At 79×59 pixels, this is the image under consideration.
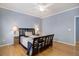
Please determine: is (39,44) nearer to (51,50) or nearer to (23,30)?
(51,50)

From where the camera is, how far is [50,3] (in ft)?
6.32

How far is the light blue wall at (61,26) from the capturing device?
2.11 m

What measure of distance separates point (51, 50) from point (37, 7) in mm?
1084

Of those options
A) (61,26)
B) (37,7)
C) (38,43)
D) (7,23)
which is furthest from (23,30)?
(61,26)

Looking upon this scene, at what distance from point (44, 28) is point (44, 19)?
233mm

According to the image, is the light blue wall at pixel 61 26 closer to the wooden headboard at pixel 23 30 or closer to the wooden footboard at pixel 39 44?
the wooden footboard at pixel 39 44

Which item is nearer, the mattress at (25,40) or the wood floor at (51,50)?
the wood floor at (51,50)

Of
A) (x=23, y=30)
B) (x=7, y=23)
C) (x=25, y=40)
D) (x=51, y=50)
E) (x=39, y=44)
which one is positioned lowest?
(x=51, y=50)

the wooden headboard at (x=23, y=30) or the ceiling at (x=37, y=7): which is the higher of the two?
the ceiling at (x=37, y=7)

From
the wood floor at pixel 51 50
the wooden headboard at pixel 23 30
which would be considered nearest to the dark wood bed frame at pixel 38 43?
the wooden headboard at pixel 23 30

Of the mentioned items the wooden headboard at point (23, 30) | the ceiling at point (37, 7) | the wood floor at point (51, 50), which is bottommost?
the wood floor at point (51, 50)

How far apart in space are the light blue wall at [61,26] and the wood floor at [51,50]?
155 millimetres

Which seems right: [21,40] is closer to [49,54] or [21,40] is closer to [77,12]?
[49,54]

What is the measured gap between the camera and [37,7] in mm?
2006
